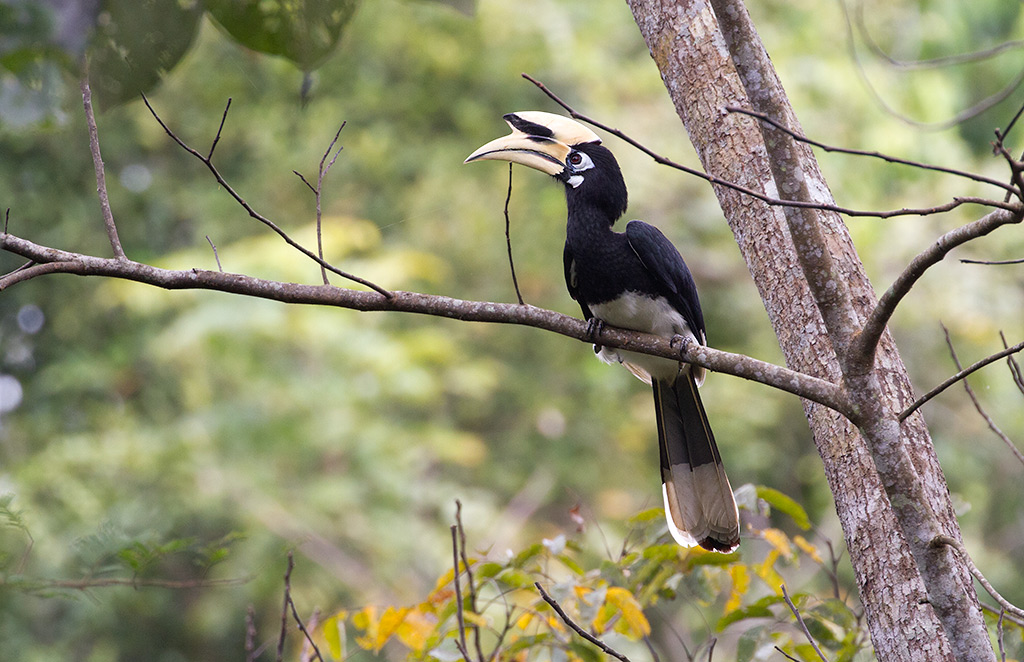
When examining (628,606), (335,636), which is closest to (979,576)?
(628,606)

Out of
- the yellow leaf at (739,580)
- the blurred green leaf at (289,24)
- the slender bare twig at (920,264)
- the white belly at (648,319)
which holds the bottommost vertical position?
the blurred green leaf at (289,24)

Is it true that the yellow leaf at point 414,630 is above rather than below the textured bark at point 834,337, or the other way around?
below

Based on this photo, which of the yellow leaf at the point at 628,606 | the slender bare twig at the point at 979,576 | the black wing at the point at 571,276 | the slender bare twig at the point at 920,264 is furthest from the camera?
the black wing at the point at 571,276

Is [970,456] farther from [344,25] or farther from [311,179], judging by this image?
[344,25]

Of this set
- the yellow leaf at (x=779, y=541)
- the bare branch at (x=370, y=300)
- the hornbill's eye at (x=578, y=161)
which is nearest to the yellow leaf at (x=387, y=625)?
the bare branch at (x=370, y=300)

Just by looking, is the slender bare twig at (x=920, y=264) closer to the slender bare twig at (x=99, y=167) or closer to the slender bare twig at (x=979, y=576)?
the slender bare twig at (x=979, y=576)

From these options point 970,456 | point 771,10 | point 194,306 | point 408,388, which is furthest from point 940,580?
point 771,10

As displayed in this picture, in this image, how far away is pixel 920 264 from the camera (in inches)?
42.3

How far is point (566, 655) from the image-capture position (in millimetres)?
1615

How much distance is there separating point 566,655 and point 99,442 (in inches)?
170

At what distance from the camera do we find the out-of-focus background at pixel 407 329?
514 centimetres

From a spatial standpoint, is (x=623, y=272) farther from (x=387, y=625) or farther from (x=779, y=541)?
(x=387, y=625)

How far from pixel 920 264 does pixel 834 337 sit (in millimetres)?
198

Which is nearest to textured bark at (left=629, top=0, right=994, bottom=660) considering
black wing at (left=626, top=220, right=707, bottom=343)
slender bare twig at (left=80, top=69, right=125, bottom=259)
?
black wing at (left=626, top=220, right=707, bottom=343)
